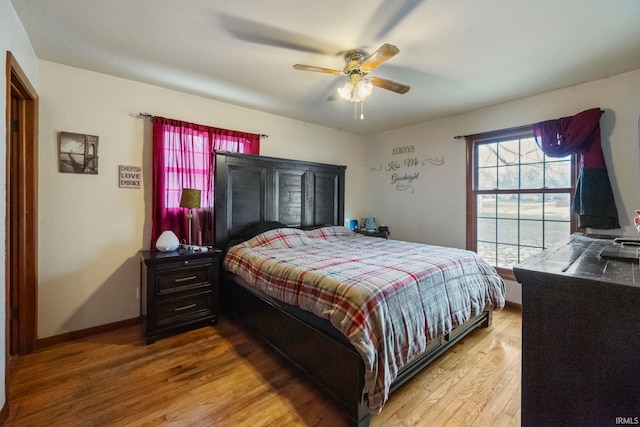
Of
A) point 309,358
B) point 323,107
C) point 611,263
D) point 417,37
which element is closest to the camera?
point 611,263

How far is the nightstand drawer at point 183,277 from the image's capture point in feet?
8.21

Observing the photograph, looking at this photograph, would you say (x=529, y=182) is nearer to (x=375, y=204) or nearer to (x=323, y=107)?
(x=375, y=204)

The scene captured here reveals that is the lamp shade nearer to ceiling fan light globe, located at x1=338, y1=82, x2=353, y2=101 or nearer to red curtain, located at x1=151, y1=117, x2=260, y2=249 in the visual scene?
red curtain, located at x1=151, y1=117, x2=260, y2=249

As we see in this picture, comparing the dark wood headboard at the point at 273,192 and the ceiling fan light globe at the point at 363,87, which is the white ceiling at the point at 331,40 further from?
the dark wood headboard at the point at 273,192

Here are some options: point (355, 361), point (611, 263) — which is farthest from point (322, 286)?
point (611, 263)

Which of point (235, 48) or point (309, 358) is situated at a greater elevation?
point (235, 48)

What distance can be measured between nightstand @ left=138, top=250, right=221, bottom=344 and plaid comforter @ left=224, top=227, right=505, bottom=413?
0.30 m

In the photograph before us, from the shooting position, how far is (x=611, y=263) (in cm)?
98

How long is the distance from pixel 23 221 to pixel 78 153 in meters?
0.73

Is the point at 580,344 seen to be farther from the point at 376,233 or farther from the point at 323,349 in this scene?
the point at 376,233

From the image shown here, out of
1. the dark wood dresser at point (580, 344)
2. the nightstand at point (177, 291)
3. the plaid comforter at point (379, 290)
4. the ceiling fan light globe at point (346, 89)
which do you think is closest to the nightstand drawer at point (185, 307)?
the nightstand at point (177, 291)

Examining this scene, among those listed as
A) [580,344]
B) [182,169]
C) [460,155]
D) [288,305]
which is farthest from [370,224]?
[580,344]

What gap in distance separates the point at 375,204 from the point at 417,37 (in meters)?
3.10

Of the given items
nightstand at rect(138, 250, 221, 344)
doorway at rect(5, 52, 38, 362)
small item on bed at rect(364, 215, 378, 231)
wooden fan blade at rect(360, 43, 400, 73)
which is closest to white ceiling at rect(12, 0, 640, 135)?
wooden fan blade at rect(360, 43, 400, 73)
